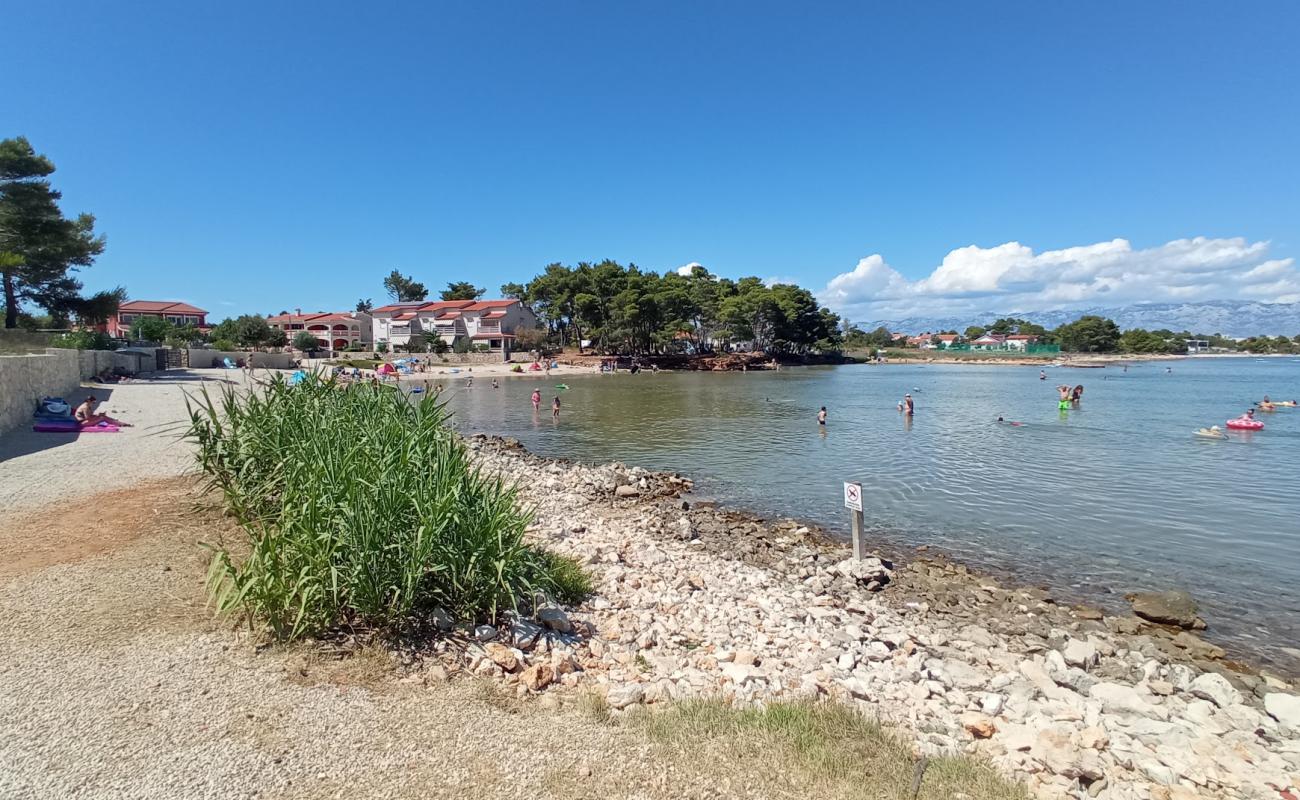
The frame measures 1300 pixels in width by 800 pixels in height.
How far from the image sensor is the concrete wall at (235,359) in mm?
52750

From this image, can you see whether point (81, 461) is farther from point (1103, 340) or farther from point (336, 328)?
point (1103, 340)

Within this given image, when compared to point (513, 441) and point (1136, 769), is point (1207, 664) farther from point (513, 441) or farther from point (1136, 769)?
point (513, 441)

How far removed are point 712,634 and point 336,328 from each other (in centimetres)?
10057

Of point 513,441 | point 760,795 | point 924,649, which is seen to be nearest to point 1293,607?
point 924,649

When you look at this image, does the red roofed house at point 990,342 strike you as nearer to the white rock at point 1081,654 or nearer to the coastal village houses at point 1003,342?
the coastal village houses at point 1003,342

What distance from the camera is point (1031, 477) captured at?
59.1ft

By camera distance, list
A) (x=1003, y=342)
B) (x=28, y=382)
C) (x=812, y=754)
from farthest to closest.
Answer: (x=1003, y=342) → (x=28, y=382) → (x=812, y=754)

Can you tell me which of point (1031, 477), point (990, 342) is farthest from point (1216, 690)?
point (990, 342)

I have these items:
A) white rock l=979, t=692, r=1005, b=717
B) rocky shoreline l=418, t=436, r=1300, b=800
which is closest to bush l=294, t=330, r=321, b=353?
rocky shoreline l=418, t=436, r=1300, b=800

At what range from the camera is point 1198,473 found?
18609 millimetres

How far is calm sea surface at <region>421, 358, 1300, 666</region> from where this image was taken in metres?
10.4

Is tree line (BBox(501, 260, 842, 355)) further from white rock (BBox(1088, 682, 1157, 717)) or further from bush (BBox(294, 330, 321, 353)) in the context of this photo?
white rock (BBox(1088, 682, 1157, 717))

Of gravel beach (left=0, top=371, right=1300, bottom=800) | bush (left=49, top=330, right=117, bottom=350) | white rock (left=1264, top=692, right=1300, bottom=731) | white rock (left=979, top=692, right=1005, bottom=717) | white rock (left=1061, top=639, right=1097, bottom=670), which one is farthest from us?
bush (left=49, top=330, right=117, bottom=350)

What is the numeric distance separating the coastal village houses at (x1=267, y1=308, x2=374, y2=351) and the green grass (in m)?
96.5
